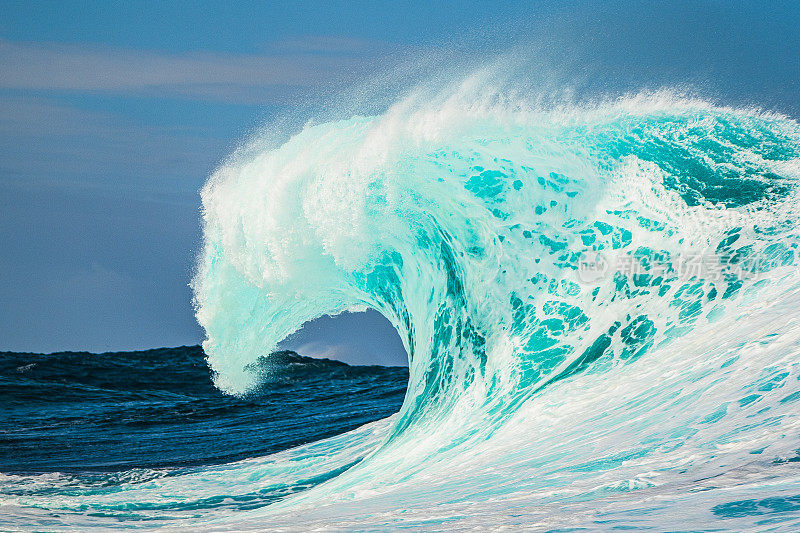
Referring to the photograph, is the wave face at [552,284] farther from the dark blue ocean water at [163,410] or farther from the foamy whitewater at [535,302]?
the dark blue ocean water at [163,410]

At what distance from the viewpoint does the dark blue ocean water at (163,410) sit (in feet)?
30.5

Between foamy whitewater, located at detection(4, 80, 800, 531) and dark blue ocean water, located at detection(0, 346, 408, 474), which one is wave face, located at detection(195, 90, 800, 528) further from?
dark blue ocean water, located at detection(0, 346, 408, 474)

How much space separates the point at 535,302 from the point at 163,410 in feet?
23.6

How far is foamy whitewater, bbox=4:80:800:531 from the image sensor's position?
4574 millimetres

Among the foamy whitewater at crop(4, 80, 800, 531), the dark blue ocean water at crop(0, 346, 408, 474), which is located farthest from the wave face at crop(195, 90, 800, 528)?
the dark blue ocean water at crop(0, 346, 408, 474)

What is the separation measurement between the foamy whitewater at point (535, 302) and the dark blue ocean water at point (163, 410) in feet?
3.70

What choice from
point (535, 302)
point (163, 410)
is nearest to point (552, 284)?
point (535, 302)

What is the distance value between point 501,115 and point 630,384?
3469 mm

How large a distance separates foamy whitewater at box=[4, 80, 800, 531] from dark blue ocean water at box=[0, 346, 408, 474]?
1128 mm

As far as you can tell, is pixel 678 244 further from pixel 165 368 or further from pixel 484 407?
pixel 165 368

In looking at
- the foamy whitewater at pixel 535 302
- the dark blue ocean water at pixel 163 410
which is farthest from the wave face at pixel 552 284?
the dark blue ocean water at pixel 163 410

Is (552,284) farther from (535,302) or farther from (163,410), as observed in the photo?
(163,410)

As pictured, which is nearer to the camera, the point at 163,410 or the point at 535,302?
the point at 535,302

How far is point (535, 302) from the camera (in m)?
7.47
